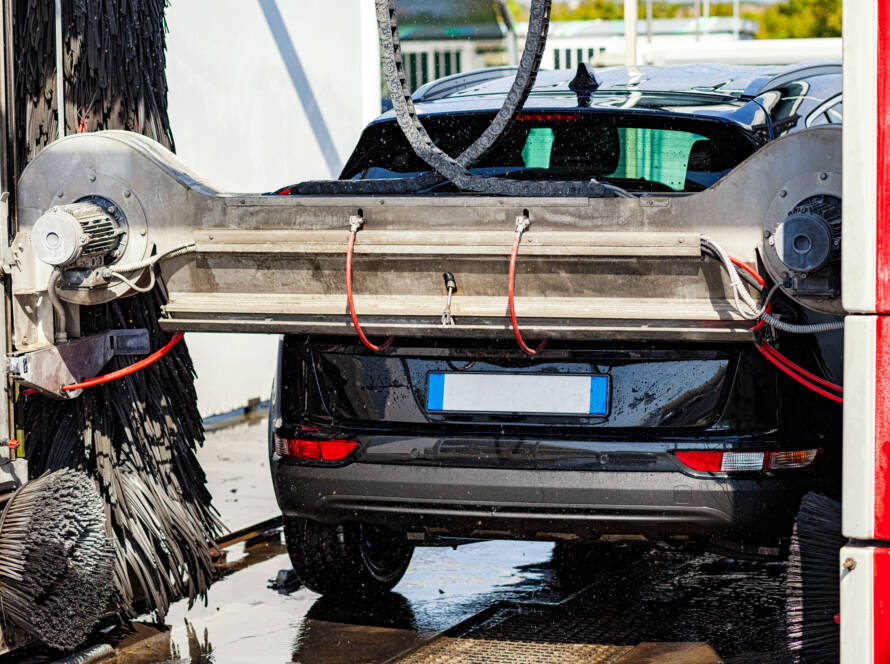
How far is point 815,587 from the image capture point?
3.74 m

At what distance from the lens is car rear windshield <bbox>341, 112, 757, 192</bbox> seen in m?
4.66

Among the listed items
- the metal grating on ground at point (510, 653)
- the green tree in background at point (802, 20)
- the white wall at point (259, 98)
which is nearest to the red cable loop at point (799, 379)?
the metal grating on ground at point (510, 653)

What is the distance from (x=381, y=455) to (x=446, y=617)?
0.95 meters

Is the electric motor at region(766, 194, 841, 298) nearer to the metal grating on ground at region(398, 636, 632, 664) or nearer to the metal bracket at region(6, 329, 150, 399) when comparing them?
the metal grating on ground at region(398, 636, 632, 664)

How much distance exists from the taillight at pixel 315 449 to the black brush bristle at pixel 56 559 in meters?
0.64

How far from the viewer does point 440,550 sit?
6.20m

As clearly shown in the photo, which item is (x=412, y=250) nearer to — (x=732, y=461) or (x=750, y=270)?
(x=750, y=270)

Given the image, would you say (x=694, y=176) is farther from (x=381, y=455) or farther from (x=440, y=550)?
(x=440, y=550)

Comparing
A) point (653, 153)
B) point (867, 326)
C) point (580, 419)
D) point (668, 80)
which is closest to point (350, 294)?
point (580, 419)

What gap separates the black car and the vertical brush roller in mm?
513

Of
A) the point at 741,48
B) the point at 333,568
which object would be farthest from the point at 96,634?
the point at 741,48

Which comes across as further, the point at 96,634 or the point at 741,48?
the point at 741,48

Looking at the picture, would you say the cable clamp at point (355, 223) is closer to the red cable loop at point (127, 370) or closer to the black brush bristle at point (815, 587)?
the red cable loop at point (127, 370)

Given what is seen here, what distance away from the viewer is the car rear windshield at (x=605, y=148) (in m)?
4.66
